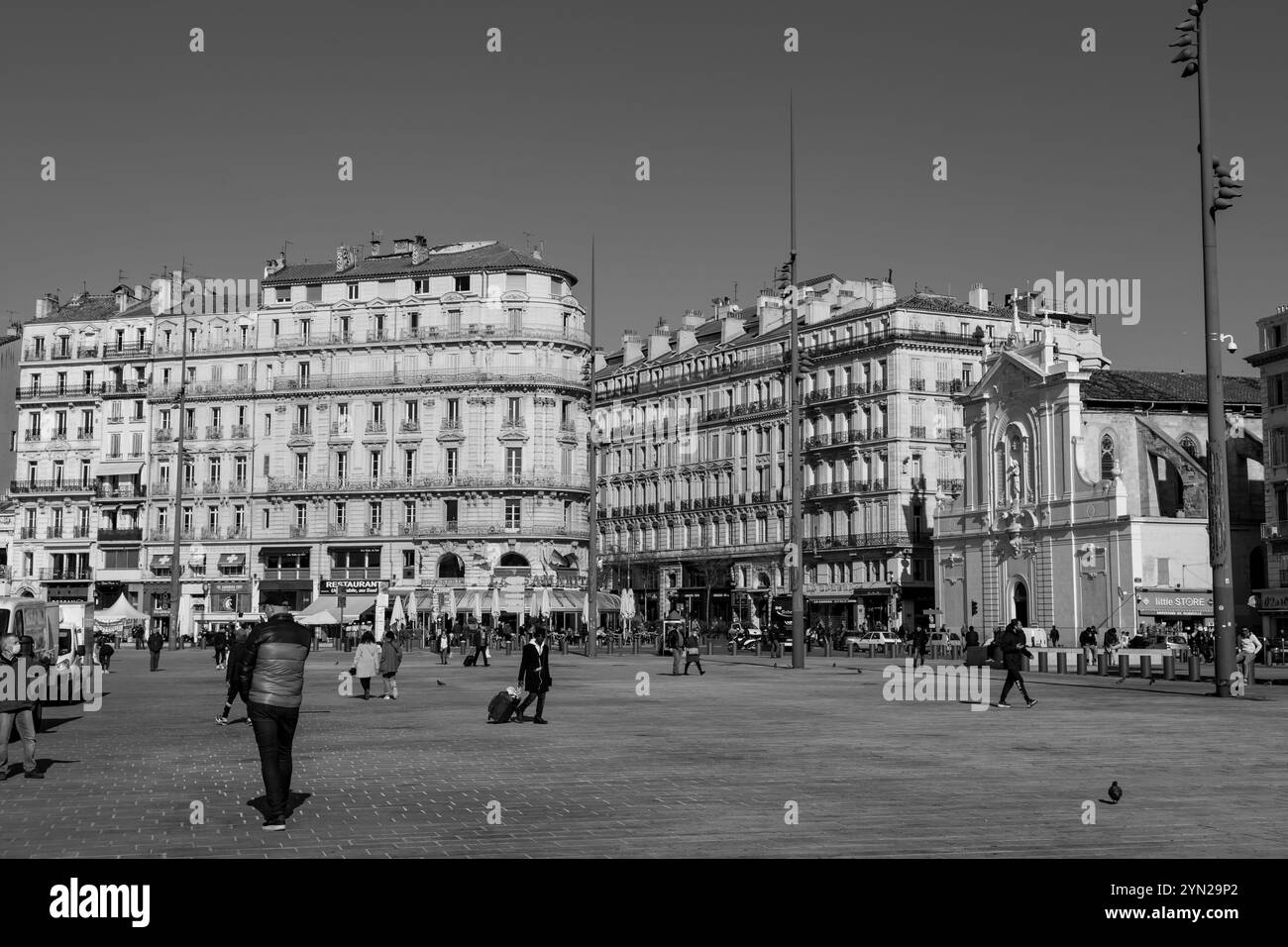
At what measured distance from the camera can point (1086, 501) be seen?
6178 cm

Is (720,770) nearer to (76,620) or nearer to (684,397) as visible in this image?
(76,620)

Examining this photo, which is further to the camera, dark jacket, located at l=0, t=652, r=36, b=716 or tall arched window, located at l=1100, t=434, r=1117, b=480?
tall arched window, located at l=1100, t=434, r=1117, b=480

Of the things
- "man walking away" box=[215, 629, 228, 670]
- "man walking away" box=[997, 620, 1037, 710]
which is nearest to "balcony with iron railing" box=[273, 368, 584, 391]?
"man walking away" box=[215, 629, 228, 670]

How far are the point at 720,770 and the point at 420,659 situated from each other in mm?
39475

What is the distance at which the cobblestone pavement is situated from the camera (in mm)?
10430

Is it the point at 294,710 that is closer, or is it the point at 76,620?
the point at 294,710

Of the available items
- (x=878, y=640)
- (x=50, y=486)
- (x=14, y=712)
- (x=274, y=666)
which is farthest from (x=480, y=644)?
(x=50, y=486)

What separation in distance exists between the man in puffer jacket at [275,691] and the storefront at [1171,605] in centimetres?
5156

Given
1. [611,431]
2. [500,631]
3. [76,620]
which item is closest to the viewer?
[76,620]

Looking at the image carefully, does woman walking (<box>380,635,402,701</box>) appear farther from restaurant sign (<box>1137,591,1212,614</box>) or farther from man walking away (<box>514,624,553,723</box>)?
restaurant sign (<box>1137,591,1212,614</box>)

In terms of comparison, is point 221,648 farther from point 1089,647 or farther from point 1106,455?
point 1106,455

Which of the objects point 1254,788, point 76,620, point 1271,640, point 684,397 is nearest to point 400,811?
point 1254,788

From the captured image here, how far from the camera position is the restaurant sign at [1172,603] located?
191 ft
